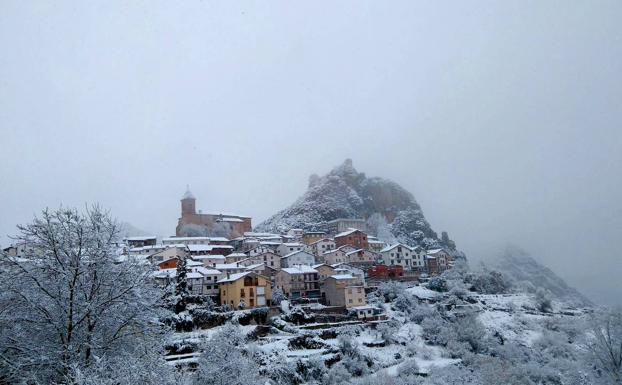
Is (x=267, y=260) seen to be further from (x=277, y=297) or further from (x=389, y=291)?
(x=389, y=291)

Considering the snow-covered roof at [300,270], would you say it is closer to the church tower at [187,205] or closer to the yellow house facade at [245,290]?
the yellow house facade at [245,290]

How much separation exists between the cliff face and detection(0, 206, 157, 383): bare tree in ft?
275

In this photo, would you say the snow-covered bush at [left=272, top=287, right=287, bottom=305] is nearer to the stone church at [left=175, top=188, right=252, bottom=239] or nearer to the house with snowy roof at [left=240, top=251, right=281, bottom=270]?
the house with snowy roof at [left=240, top=251, right=281, bottom=270]

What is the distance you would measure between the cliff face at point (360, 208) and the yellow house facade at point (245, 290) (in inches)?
1815

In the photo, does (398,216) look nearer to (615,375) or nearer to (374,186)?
(374,186)

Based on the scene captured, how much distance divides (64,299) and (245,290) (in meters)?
37.6

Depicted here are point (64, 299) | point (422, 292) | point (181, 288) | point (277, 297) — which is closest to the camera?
point (64, 299)

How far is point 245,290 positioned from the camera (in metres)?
47.5

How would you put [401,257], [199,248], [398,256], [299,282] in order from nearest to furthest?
[299,282] → [199,248] → [398,256] → [401,257]

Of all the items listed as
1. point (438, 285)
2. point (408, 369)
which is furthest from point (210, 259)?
point (438, 285)

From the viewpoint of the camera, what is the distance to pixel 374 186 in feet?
389

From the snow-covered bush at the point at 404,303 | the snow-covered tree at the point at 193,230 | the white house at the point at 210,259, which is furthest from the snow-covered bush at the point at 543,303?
the snow-covered tree at the point at 193,230

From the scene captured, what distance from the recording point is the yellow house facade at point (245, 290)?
155 ft

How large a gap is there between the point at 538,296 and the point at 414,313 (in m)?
27.3
